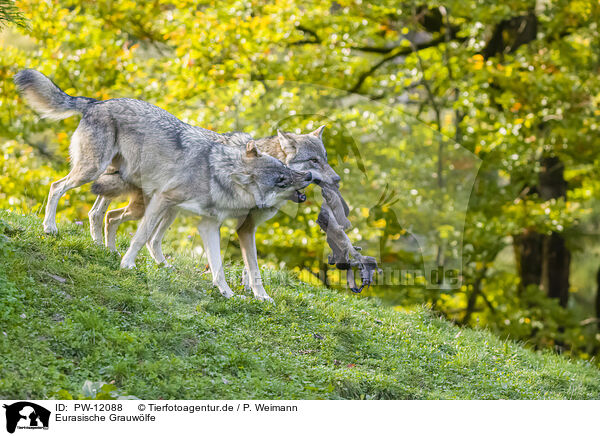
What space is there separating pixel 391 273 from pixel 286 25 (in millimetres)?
6160

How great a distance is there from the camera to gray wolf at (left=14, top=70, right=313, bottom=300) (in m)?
6.89

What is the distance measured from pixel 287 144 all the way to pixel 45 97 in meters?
2.84

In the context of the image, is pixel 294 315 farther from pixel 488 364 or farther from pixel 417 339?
pixel 488 364

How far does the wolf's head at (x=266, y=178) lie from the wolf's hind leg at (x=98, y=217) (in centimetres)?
182

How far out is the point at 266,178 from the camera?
22.7 ft

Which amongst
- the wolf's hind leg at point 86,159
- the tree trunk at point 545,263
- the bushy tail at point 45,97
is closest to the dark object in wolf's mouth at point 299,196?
the wolf's hind leg at point 86,159

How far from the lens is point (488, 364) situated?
7418 mm

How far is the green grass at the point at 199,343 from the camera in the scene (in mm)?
5098

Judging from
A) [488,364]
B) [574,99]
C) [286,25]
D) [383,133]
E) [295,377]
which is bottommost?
[488,364]

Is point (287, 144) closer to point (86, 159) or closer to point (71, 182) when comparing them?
point (86, 159)

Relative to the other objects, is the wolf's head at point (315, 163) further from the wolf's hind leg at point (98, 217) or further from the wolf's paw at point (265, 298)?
the wolf's hind leg at point (98, 217)

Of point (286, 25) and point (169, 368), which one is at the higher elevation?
point (286, 25)
